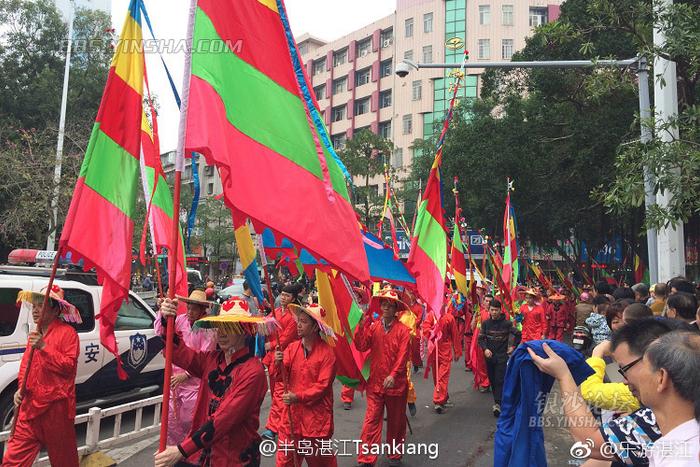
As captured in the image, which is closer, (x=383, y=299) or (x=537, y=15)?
(x=383, y=299)

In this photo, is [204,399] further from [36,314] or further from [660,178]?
[660,178]

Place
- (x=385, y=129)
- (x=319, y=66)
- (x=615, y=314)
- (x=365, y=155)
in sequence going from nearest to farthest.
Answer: (x=615, y=314)
(x=365, y=155)
(x=385, y=129)
(x=319, y=66)

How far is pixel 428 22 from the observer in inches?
1766

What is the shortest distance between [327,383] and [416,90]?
141 ft

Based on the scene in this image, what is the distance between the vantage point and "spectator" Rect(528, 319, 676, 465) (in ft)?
7.77

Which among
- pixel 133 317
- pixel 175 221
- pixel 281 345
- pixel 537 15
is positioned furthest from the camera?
pixel 537 15

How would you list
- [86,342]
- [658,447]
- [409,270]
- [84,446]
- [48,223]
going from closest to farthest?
1. [658,447]
2. [84,446]
3. [86,342]
4. [409,270]
5. [48,223]

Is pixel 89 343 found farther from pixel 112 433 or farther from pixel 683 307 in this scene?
pixel 683 307

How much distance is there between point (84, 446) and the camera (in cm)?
557

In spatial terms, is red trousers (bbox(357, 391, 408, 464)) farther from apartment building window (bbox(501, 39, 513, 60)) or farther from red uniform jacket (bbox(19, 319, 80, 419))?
apartment building window (bbox(501, 39, 513, 60))

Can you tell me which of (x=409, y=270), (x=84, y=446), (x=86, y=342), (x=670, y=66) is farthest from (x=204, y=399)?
(x=670, y=66)

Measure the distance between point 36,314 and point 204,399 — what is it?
1.69 metres

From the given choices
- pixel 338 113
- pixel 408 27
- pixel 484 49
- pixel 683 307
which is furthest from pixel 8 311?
pixel 338 113

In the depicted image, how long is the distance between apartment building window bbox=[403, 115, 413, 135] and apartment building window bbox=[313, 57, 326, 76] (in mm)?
12657
